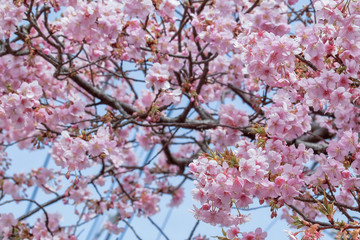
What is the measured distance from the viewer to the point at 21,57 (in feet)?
12.4

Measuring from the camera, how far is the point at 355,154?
7.92 ft

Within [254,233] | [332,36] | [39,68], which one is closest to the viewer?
[254,233]

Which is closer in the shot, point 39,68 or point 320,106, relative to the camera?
point 320,106

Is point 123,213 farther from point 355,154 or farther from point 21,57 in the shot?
point 355,154

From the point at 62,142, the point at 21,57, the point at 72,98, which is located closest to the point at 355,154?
the point at 62,142

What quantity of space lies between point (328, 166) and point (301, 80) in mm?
490

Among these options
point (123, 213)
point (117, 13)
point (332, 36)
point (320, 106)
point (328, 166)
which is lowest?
point (328, 166)

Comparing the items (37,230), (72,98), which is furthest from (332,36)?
(37,230)

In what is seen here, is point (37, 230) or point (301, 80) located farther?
point (37, 230)

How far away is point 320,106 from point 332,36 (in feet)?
1.33

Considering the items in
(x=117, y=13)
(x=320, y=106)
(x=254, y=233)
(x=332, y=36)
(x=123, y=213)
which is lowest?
(x=254, y=233)

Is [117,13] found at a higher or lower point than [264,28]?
higher

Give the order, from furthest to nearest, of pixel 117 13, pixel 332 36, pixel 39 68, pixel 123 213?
pixel 123 213 < pixel 39 68 < pixel 117 13 < pixel 332 36

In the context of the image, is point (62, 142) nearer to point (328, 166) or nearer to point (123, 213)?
point (328, 166)
